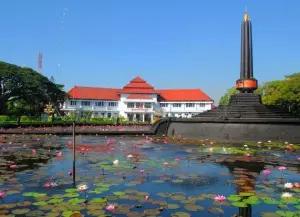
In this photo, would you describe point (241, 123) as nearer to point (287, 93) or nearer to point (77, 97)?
point (287, 93)

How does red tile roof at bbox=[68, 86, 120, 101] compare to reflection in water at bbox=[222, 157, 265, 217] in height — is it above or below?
above

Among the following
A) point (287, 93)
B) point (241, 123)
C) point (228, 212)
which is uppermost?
point (287, 93)

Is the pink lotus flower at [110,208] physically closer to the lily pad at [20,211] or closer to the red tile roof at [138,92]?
the lily pad at [20,211]

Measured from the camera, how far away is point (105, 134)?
20.9m

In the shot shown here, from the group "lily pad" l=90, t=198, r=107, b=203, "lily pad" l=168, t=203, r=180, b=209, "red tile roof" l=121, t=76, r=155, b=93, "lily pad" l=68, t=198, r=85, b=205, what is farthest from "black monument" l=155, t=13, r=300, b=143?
"red tile roof" l=121, t=76, r=155, b=93

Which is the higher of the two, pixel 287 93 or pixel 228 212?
pixel 287 93

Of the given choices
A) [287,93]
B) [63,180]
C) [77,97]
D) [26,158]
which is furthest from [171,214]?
[77,97]

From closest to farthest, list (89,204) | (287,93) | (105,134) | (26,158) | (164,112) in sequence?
(89,204) < (26,158) < (105,134) < (287,93) < (164,112)

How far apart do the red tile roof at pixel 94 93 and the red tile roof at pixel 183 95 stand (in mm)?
11720

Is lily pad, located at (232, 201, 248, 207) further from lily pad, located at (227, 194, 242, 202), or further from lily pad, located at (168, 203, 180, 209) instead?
lily pad, located at (168, 203, 180, 209)

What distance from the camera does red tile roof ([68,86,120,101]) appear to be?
9200cm

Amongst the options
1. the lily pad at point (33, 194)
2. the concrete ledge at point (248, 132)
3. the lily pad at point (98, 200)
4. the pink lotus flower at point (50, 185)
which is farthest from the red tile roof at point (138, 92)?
the lily pad at point (98, 200)

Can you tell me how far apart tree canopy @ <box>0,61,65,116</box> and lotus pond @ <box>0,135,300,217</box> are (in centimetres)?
4842

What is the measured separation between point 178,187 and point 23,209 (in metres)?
2.48
